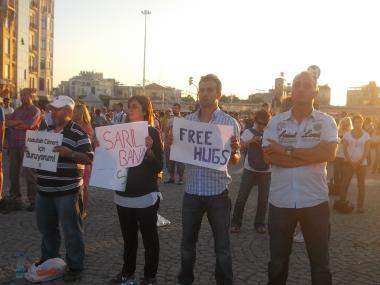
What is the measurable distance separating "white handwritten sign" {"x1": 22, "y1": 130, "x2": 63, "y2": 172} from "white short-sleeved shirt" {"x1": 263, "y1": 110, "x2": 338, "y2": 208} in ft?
7.63

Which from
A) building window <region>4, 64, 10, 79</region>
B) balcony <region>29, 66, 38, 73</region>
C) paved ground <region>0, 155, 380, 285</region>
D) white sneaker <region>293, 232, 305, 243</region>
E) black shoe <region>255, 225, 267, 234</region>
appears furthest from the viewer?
balcony <region>29, 66, 38, 73</region>

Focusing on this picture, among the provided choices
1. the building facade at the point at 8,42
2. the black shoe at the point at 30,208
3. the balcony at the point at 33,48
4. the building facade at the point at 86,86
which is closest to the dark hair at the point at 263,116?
the black shoe at the point at 30,208

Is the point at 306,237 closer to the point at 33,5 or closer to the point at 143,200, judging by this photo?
the point at 143,200

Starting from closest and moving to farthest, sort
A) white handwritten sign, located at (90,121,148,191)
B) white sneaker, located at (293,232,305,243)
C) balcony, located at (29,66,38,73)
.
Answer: white handwritten sign, located at (90,121,148,191)
white sneaker, located at (293,232,305,243)
balcony, located at (29,66,38,73)

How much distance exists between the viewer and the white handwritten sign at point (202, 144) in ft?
14.7

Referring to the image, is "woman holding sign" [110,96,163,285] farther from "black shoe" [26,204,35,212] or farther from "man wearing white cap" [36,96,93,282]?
"black shoe" [26,204,35,212]

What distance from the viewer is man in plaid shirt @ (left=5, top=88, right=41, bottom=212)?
832 centimetres

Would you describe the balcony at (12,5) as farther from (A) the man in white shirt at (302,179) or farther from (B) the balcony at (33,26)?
(A) the man in white shirt at (302,179)

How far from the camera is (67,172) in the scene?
4.96 m

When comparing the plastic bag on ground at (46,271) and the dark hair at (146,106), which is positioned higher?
the dark hair at (146,106)

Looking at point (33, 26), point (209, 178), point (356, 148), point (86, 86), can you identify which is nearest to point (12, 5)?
point (33, 26)

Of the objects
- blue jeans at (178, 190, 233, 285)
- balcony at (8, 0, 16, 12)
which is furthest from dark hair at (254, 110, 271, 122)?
balcony at (8, 0, 16, 12)

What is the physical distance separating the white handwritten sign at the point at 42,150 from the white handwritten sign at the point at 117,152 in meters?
0.49

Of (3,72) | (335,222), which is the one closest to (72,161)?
(335,222)
